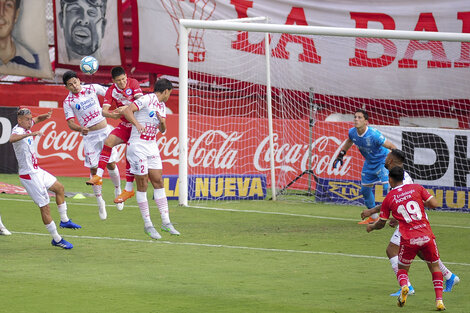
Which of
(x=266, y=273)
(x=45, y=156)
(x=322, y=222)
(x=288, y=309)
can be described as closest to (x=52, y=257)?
(x=266, y=273)

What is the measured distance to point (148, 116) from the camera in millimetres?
13258

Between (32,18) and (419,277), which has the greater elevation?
(32,18)

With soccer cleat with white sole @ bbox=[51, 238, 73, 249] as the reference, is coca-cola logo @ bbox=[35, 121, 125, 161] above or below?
above

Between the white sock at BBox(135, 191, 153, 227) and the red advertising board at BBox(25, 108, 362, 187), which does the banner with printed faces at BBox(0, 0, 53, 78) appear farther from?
the white sock at BBox(135, 191, 153, 227)

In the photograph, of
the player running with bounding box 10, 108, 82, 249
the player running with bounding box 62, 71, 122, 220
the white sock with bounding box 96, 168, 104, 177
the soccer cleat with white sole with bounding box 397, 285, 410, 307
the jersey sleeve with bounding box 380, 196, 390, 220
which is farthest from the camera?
the player running with bounding box 62, 71, 122, 220

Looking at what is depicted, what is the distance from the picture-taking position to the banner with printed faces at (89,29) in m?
27.2

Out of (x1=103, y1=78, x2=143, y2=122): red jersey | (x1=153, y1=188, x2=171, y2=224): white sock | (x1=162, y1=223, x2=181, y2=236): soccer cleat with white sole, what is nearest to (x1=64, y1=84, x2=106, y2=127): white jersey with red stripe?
(x1=103, y1=78, x2=143, y2=122): red jersey

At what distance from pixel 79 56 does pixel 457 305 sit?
2054cm

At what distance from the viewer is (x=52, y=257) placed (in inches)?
461

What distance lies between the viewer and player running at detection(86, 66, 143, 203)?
577 inches

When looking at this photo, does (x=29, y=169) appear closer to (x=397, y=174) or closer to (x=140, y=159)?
(x=140, y=159)

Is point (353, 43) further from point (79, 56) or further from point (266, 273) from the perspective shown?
point (266, 273)

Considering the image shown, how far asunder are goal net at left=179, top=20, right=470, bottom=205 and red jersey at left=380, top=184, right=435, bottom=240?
958cm

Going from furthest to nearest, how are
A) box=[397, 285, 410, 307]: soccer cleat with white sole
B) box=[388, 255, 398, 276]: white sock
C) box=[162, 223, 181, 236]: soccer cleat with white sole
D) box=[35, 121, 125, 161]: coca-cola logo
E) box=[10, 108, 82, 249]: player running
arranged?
1. box=[35, 121, 125, 161]: coca-cola logo
2. box=[162, 223, 181, 236]: soccer cleat with white sole
3. box=[10, 108, 82, 249]: player running
4. box=[388, 255, 398, 276]: white sock
5. box=[397, 285, 410, 307]: soccer cleat with white sole
